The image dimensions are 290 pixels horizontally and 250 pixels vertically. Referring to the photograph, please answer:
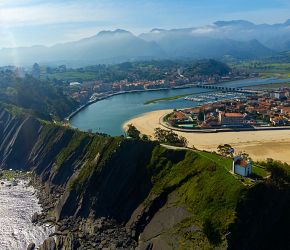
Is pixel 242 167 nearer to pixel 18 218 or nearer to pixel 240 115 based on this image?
pixel 18 218

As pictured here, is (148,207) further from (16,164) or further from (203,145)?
(16,164)

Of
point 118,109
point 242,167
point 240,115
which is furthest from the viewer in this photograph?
point 118,109

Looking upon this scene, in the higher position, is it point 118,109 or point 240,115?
point 240,115

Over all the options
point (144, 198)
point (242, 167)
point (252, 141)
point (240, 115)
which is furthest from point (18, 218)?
point (240, 115)

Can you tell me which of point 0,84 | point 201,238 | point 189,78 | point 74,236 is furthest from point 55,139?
point 189,78

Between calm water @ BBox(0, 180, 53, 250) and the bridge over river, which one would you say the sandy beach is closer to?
calm water @ BBox(0, 180, 53, 250)

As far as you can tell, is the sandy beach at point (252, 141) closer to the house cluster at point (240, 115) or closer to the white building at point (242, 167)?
the house cluster at point (240, 115)

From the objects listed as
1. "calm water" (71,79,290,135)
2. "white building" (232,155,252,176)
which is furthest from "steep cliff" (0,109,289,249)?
"calm water" (71,79,290,135)
